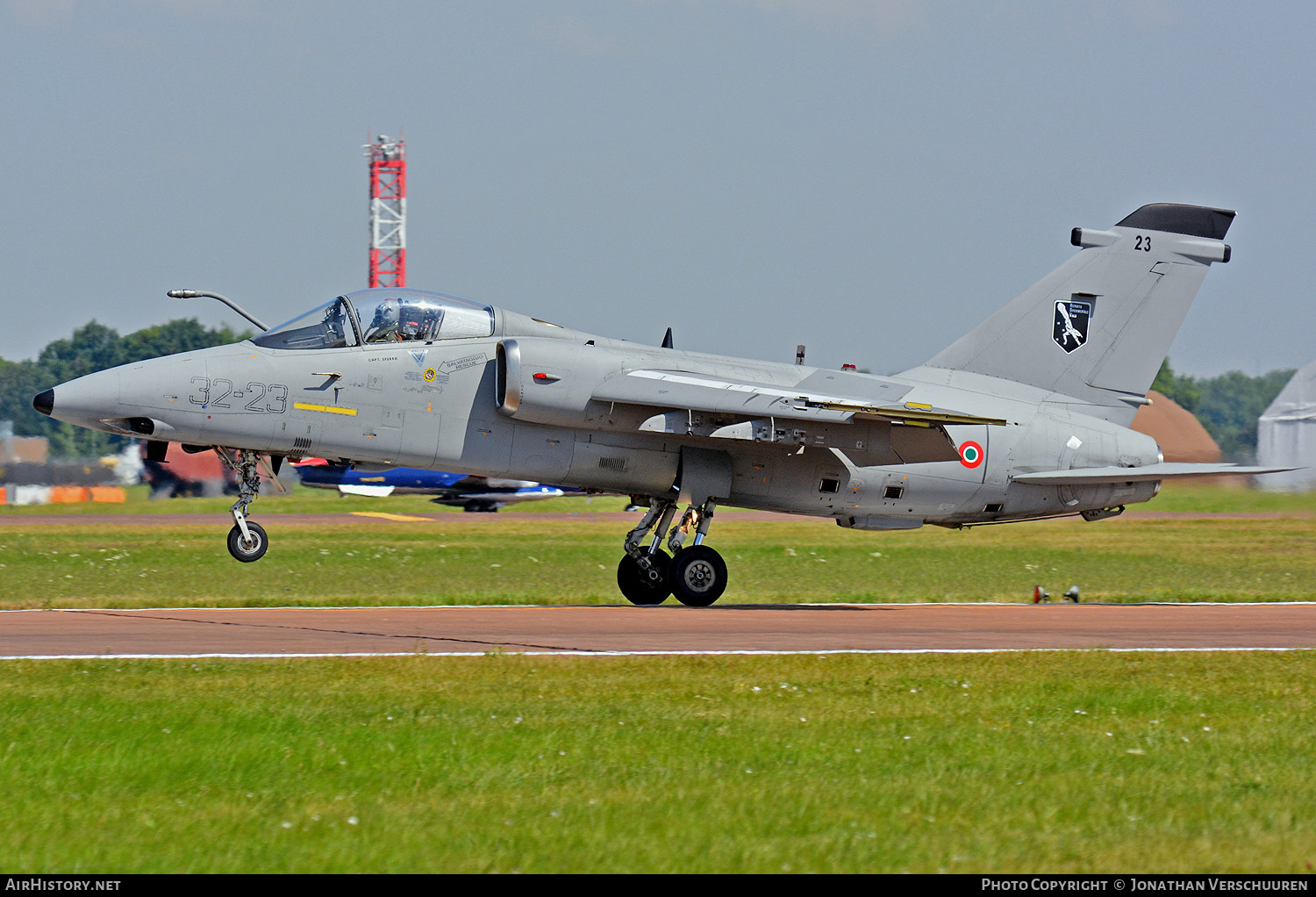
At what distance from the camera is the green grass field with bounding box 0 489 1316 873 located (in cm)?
618

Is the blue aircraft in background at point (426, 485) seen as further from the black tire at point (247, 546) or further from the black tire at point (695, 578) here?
the black tire at point (247, 546)

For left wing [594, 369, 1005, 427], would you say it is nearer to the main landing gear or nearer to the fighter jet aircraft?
the fighter jet aircraft

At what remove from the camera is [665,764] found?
310 inches

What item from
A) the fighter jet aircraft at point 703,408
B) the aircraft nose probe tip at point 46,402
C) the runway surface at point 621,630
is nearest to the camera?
the runway surface at point 621,630

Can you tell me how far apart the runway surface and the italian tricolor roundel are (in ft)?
6.49

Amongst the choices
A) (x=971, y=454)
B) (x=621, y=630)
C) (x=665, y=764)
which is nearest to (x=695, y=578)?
(x=621, y=630)

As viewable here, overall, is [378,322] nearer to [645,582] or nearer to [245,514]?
[245,514]

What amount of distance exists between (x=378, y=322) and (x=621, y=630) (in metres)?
4.78

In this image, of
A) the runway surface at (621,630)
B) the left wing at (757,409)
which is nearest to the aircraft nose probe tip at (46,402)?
the runway surface at (621,630)

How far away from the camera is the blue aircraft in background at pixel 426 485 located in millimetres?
51594

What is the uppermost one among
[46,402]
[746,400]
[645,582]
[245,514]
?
[746,400]

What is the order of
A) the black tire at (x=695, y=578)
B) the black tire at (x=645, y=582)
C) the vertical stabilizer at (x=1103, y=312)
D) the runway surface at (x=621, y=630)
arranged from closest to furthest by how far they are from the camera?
1. the runway surface at (x=621, y=630)
2. the black tire at (x=695, y=578)
3. the black tire at (x=645, y=582)
4. the vertical stabilizer at (x=1103, y=312)

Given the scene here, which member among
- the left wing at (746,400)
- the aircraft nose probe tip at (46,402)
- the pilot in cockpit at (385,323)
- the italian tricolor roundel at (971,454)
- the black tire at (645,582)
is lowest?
the black tire at (645,582)

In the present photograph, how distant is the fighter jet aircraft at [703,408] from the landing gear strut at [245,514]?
0.04 m
